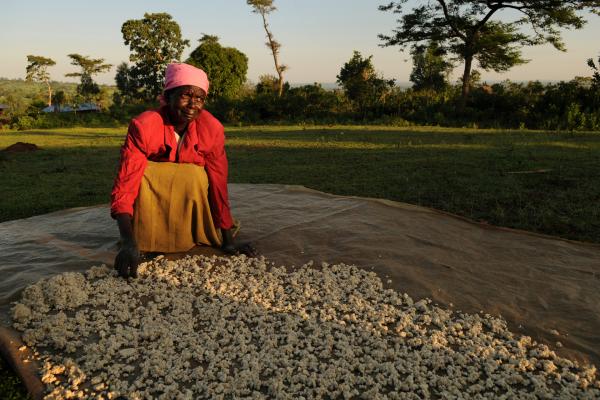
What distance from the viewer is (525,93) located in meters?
12.8

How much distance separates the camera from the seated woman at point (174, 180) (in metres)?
2.48

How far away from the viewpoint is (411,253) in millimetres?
2855

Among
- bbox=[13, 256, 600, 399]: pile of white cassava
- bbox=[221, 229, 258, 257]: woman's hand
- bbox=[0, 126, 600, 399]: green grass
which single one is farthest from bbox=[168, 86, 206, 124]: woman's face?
bbox=[0, 126, 600, 399]: green grass

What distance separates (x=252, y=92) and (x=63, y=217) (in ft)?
49.8

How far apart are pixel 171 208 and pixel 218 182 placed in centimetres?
34

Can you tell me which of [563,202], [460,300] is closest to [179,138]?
[460,300]

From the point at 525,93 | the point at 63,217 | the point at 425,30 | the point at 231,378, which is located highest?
the point at 425,30

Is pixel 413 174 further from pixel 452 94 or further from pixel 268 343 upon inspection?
pixel 452 94

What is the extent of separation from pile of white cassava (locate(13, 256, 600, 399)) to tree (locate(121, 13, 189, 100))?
2789cm

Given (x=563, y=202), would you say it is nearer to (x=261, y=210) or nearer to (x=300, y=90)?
(x=261, y=210)

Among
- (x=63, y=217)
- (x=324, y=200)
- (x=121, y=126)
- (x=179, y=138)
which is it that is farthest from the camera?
(x=121, y=126)

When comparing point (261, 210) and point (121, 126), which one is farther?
point (121, 126)

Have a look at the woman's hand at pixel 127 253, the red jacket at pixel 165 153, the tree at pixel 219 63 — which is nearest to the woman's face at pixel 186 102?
the red jacket at pixel 165 153

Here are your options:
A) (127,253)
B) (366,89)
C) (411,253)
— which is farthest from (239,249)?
(366,89)
